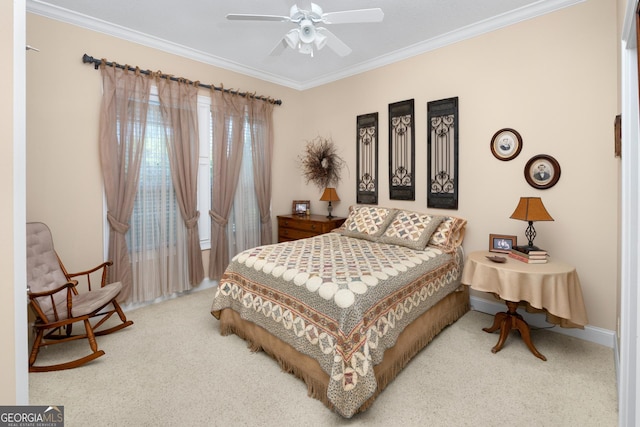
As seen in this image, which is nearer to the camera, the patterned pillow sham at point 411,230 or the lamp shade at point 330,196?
the patterned pillow sham at point 411,230

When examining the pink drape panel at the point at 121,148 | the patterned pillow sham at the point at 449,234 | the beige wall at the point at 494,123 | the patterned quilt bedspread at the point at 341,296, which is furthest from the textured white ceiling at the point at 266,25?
the patterned quilt bedspread at the point at 341,296

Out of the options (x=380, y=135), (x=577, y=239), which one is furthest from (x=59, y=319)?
(x=577, y=239)

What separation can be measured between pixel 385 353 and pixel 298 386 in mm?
623

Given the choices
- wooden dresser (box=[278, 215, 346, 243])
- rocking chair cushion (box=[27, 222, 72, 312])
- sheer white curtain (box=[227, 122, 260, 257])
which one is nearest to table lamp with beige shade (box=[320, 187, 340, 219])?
wooden dresser (box=[278, 215, 346, 243])

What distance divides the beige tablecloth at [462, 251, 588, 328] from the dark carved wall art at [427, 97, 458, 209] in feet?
3.60

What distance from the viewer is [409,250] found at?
2918 mm

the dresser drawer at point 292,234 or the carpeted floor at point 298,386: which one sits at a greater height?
the dresser drawer at point 292,234

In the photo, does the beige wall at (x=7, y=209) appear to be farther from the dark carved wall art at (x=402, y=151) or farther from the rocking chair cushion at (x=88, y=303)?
the dark carved wall art at (x=402, y=151)

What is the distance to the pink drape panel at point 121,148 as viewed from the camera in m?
3.05

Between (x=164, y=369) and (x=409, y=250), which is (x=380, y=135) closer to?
(x=409, y=250)

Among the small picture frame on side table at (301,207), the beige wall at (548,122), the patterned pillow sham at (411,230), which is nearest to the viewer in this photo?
the beige wall at (548,122)

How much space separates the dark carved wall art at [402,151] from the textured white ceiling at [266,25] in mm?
644

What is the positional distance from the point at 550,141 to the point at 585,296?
1369 mm

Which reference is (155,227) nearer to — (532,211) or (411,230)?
A: (411,230)
